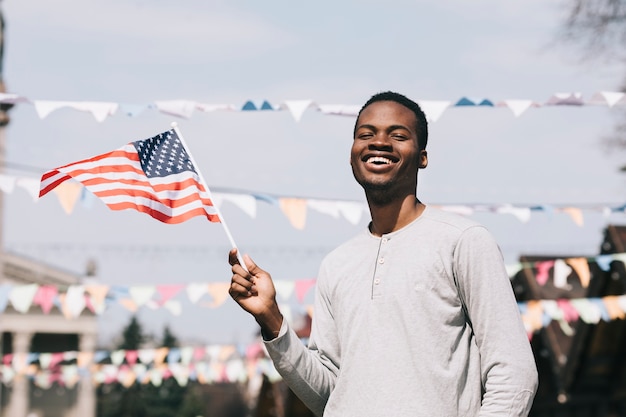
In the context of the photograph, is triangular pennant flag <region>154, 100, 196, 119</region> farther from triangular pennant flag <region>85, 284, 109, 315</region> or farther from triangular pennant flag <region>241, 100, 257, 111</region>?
triangular pennant flag <region>85, 284, 109, 315</region>

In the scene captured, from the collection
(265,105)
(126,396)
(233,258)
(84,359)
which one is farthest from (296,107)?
(126,396)

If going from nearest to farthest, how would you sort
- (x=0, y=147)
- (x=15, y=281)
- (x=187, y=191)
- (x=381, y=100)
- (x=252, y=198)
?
(x=381, y=100), (x=187, y=191), (x=252, y=198), (x=0, y=147), (x=15, y=281)

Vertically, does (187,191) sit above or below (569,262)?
above

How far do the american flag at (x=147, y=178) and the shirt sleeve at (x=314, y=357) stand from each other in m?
0.76

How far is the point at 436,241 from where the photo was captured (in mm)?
3154

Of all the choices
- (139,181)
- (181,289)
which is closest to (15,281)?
(181,289)

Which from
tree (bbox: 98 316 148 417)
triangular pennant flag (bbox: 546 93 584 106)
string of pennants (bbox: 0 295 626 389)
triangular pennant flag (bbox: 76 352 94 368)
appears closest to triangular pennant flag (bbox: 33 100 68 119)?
triangular pennant flag (bbox: 546 93 584 106)

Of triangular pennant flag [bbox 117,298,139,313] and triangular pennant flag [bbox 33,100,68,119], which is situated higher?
triangular pennant flag [bbox 33,100,68,119]

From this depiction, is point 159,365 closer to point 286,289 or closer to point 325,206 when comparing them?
point 286,289

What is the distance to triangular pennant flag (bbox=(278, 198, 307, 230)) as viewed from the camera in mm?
11094

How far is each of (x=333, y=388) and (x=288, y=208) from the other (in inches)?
305

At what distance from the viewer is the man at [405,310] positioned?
3.05 m

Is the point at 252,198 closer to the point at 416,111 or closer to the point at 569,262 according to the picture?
the point at 569,262

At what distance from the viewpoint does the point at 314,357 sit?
338cm
